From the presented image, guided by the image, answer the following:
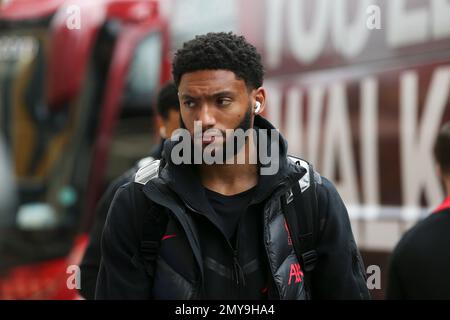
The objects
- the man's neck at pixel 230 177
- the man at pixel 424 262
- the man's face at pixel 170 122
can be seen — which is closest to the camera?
the man's neck at pixel 230 177

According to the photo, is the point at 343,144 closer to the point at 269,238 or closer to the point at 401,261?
the point at 401,261

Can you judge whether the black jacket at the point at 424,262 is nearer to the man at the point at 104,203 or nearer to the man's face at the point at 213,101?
the man's face at the point at 213,101

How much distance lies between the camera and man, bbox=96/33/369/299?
216 centimetres

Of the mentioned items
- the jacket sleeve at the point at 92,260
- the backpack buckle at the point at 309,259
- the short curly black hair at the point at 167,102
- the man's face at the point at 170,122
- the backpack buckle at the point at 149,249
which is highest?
the short curly black hair at the point at 167,102

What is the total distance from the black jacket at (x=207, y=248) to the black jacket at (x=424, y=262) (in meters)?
0.38

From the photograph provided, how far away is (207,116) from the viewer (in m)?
2.21

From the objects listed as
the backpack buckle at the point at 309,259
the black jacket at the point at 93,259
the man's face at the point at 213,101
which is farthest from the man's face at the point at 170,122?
the backpack buckle at the point at 309,259

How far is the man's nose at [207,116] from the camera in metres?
2.20

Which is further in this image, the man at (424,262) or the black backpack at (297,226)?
the man at (424,262)

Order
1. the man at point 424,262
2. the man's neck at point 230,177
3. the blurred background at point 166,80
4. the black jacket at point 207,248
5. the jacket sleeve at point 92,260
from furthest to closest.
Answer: the blurred background at point 166,80, the jacket sleeve at point 92,260, the man at point 424,262, the man's neck at point 230,177, the black jacket at point 207,248

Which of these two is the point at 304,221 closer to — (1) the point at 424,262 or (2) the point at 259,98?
(2) the point at 259,98

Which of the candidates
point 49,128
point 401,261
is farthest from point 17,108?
point 401,261

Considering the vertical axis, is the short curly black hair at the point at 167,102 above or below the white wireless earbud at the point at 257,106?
below

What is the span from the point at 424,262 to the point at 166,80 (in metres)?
3.92
